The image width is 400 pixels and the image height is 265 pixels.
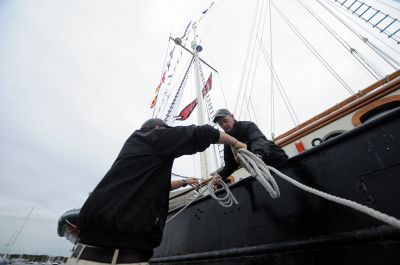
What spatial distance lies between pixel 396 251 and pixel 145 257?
5.14 feet

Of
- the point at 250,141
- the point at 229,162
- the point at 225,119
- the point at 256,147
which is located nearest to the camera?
the point at 256,147

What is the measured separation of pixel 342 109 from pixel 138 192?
11.3 ft

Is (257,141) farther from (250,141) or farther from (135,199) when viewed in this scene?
(135,199)

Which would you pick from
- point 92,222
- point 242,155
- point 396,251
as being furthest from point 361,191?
point 92,222

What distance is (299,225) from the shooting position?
171 cm

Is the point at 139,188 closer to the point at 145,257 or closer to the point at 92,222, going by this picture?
the point at 92,222

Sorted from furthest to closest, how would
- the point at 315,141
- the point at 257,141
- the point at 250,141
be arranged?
the point at 315,141, the point at 250,141, the point at 257,141

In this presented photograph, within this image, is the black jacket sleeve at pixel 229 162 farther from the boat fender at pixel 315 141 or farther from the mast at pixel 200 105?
the mast at pixel 200 105

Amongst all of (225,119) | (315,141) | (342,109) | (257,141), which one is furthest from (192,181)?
(342,109)

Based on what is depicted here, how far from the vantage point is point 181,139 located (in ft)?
5.57

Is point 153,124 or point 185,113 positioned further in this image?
point 185,113

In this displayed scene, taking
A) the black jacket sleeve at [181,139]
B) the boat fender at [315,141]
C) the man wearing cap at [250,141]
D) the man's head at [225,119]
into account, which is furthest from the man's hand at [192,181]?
the boat fender at [315,141]

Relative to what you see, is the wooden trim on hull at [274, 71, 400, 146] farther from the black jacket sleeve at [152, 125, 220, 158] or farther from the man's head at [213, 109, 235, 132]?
the black jacket sleeve at [152, 125, 220, 158]

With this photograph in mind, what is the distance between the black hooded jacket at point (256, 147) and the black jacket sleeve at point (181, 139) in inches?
19.6
